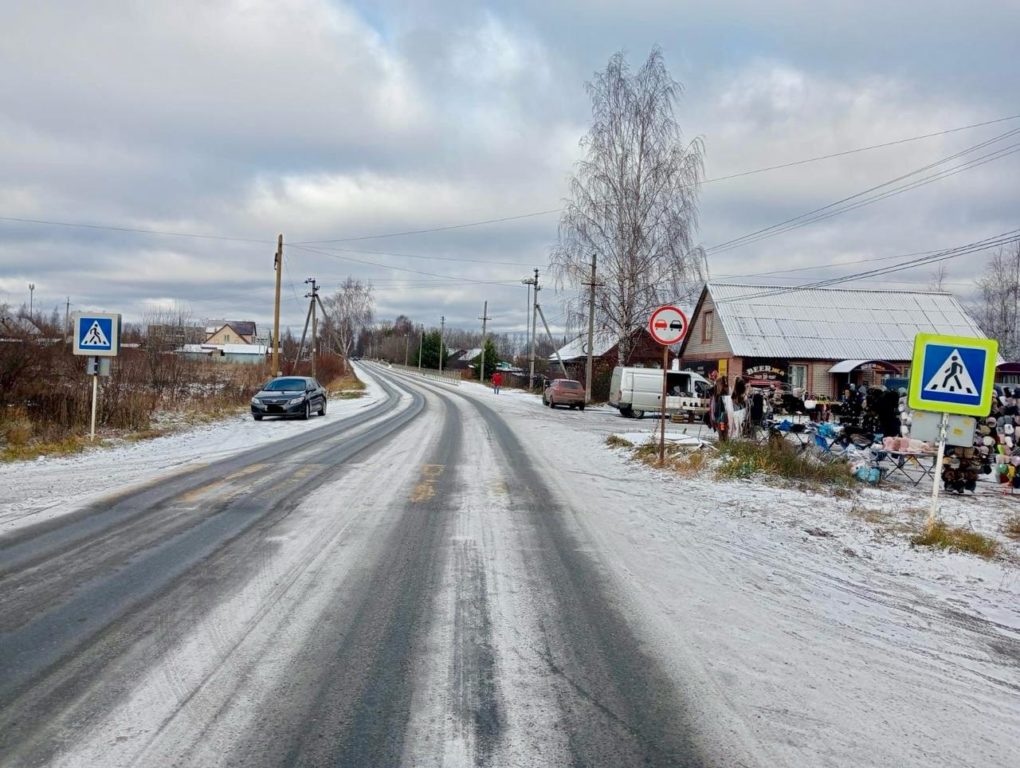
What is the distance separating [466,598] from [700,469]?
25.2 ft

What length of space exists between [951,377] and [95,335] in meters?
14.6

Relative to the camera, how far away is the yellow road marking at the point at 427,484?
366 inches

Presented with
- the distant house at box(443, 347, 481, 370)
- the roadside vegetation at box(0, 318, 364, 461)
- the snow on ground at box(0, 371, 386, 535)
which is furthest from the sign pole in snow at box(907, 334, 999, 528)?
the distant house at box(443, 347, 481, 370)

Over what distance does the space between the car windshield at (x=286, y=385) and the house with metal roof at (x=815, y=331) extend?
64.4 ft

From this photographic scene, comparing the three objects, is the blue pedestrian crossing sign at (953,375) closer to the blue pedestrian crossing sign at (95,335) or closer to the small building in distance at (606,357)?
the blue pedestrian crossing sign at (95,335)

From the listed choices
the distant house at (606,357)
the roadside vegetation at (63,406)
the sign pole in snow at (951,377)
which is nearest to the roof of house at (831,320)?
the distant house at (606,357)

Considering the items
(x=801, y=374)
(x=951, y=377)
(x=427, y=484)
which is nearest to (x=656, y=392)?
(x=801, y=374)

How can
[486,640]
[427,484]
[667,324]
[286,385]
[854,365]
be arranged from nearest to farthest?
[486,640] < [427,484] < [667,324] < [286,385] < [854,365]

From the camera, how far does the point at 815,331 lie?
37406 mm

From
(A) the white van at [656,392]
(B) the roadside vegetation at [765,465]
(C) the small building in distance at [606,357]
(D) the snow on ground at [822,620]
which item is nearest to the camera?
(D) the snow on ground at [822,620]

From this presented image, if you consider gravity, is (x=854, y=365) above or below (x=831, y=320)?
below

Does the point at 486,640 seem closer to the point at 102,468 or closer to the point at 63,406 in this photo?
the point at 102,468

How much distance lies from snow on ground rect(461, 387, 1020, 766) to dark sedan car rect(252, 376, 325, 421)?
1643 cm

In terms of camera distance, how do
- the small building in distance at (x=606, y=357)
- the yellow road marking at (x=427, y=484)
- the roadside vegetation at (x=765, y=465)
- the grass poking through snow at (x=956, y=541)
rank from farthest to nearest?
the small building in distance at (x=606, y=357)
the roadside vegetation at (x=765, y=465)
the yellow road marking at (x=427, y=484)
the grass poking through snow at (x=956, y=541)
